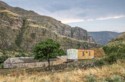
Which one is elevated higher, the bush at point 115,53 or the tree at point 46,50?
the bush at point 115,53

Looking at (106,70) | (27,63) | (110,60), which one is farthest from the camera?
(27,63)

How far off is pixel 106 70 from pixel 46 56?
86715 mm

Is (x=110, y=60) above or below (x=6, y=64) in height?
above

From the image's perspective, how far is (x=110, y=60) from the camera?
3256cm

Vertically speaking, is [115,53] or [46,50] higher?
[115,53]

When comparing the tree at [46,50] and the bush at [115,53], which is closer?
the bush at [115,53]

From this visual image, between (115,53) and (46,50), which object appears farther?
(46,50)

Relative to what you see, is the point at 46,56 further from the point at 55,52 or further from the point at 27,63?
the point at 27,63

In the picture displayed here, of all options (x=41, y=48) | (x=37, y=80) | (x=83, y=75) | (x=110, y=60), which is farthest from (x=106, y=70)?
(x=41, y=48)

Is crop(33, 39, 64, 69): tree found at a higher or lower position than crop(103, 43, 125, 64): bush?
lower

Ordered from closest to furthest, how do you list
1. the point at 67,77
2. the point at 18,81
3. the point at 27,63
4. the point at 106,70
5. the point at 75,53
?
the point at 18,81
the point at 67,77
the point at 106,70
the point at 27,63
the point at 75,53

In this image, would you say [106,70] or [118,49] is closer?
[106,70]

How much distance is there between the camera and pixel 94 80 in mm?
16297

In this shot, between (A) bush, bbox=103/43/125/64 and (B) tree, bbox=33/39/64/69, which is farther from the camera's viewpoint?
(B) tree, bbox=33/39/64/69
